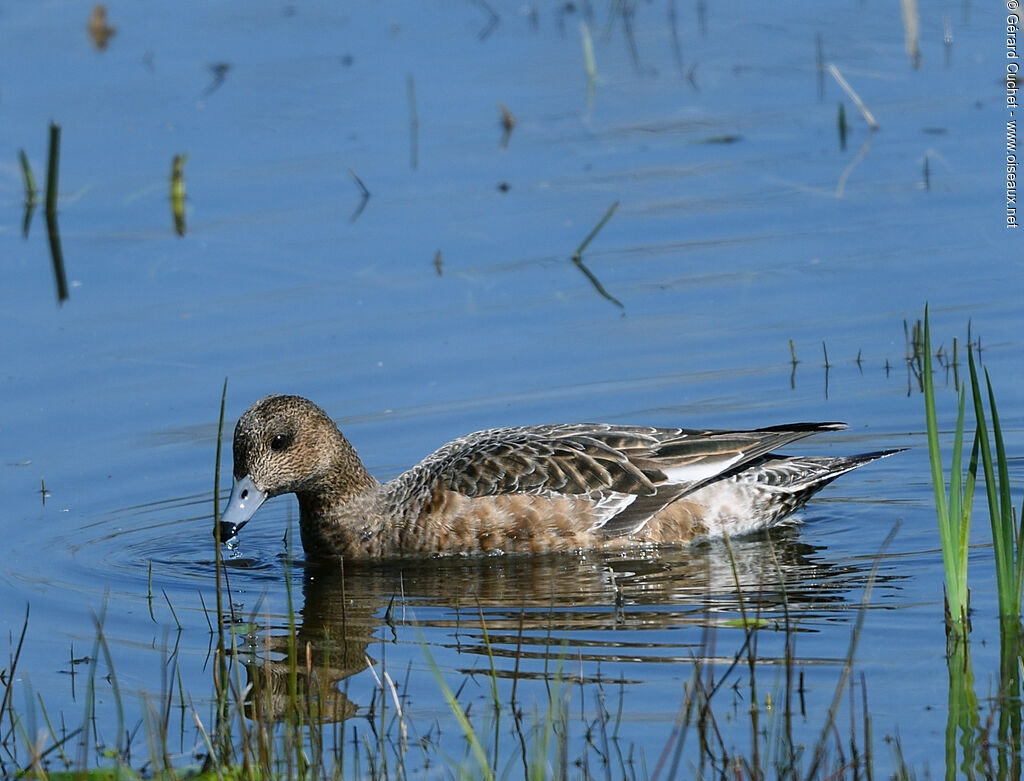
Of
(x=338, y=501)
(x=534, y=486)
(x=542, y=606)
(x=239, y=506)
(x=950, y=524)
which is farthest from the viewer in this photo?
(x=338, y=501)

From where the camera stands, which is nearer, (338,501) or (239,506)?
(239,506)

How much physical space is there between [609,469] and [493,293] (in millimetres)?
2446

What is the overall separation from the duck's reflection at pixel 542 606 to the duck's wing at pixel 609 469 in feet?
0.86

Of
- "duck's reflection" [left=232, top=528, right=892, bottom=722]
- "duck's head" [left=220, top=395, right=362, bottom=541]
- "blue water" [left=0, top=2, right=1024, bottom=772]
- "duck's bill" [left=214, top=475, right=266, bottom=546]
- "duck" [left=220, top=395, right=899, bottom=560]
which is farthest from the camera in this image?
"duck" [left=220, top=395, right=899, bottom=560]

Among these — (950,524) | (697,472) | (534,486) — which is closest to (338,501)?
(534,486)

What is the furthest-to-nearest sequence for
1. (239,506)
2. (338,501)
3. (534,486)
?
(338,501) → (534,486) → (239,506)

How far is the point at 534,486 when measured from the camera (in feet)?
26.7

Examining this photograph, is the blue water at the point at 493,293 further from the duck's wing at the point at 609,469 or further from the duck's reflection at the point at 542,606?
the duck's wing at the point at 609,469

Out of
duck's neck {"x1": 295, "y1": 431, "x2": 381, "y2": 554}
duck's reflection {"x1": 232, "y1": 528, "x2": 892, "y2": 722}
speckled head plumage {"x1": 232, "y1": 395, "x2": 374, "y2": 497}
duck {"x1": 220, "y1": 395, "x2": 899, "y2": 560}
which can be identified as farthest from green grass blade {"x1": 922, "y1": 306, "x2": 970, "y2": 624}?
speckled head plumage {"x1": 232, "y1": 395, "x2": 374, "y2": 497}

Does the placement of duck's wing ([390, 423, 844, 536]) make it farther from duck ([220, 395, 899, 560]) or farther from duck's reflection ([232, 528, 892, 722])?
duck's reflection ([232, 528, 892, 722])

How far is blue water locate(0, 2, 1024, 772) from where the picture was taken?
696 centimetres

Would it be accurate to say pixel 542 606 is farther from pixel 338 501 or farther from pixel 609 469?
pixel 338 501

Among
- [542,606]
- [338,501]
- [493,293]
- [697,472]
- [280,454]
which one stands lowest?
[542,606]

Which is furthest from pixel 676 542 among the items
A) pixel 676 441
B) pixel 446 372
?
pixel 446 372
